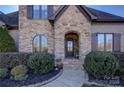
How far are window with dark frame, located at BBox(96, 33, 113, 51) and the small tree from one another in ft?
21.0

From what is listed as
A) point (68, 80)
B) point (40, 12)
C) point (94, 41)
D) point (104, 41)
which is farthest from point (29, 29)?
point (68, 80)

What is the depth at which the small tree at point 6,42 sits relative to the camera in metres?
15.7

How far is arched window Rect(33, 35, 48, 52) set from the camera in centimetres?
1647

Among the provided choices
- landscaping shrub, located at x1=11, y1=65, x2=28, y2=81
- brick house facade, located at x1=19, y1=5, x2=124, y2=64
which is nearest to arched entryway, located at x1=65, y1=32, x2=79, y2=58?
brick house facade, located at x1=19, y1=5, x2=124, y2=64

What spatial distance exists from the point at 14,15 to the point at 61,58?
7.02 metres

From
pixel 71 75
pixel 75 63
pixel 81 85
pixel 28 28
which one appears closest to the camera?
pixel 81 85

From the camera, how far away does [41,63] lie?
12625 millimetres

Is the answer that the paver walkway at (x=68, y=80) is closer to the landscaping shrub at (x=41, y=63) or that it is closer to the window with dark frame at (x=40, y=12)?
→ the landscaping shrub at (x=41, y=63)

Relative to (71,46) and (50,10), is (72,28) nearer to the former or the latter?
(50,10)

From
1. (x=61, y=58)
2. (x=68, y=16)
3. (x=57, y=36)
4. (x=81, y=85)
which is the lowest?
(x=81, y=85)

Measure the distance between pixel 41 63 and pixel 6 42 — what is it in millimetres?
4551

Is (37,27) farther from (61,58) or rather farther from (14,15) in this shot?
(14,15)

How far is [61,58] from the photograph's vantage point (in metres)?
15.7
